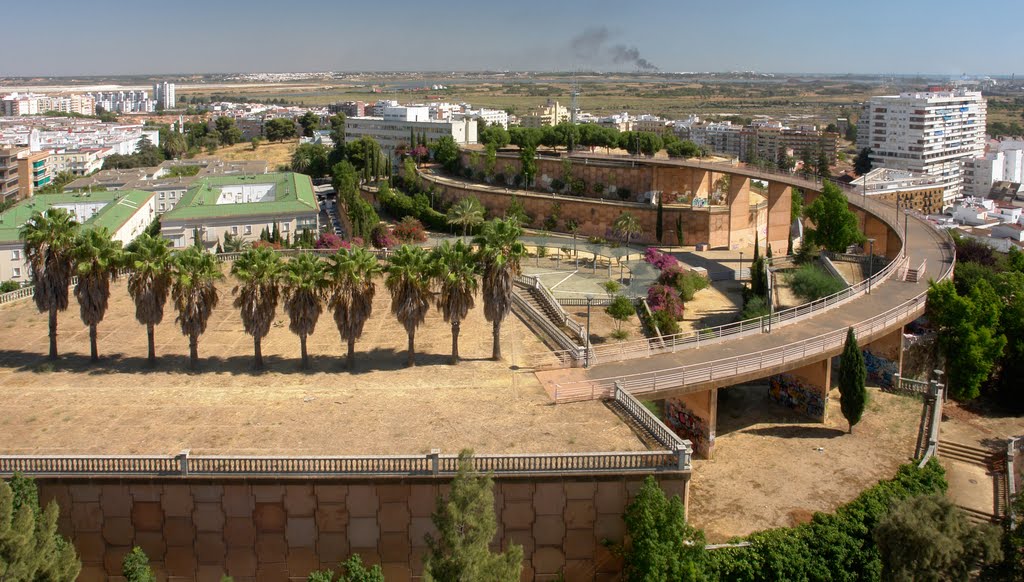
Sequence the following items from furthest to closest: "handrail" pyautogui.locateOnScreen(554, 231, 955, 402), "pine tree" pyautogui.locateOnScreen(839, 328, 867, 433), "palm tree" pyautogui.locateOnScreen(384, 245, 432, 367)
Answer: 1. "pine tree" pyautogui.locateOnScreen(839, 328, 867, 433)
2. "palm tree" pyautogui.locateOnScreen(384, 245, 432, 367)
3. "handrail" pyautogui.locateOnScreen(554, 231, 955, 402)

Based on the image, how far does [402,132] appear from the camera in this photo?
112 meters

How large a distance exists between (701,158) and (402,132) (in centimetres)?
4294

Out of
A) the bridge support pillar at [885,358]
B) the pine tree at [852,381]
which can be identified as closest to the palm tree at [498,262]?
the pine tree at [852,381]

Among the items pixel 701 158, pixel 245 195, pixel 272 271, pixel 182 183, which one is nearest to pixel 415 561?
pixel 272 271

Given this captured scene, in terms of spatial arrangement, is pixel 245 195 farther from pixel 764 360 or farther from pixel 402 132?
pixel 764 360

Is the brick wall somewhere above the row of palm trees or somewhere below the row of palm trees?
below

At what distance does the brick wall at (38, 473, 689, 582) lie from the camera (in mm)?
21031

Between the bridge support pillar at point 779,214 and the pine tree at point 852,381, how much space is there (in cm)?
4103

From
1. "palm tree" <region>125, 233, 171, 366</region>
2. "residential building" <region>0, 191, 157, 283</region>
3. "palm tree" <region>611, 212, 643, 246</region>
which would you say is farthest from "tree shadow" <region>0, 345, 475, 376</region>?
"palm tree" <region>611, 212, 643, 246</region>

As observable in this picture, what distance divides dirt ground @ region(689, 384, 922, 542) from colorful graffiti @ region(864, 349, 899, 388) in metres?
0.66

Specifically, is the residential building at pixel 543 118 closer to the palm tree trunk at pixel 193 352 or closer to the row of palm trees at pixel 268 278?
→ the row of palm trees at pixel 268 278

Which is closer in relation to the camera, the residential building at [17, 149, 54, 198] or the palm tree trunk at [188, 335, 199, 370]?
the palm tree trunk at [188, 335, 199, 370]

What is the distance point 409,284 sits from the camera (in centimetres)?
2767

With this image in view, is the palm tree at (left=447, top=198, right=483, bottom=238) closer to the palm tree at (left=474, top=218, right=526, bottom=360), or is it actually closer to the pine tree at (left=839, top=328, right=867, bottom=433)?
the palm tree at (left=474, top=218, right=526, bottom=360)
